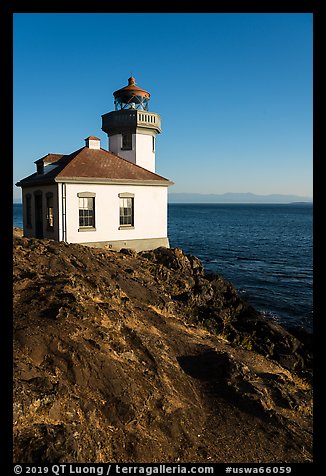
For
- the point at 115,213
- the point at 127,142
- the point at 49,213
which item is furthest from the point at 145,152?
the point at 49,213

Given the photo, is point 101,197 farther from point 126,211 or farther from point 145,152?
point 145,152

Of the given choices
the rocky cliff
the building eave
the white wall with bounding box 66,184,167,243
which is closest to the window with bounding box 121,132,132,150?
the building eave

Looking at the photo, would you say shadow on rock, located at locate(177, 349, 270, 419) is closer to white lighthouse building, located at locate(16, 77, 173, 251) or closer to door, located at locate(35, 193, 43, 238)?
white lighthouse building, located at locate(16, 77, 173, 251)

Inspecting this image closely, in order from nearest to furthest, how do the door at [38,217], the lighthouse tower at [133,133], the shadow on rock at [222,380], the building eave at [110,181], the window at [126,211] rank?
the shadow on rock at [222,380] → the building eave at [110,181] → the window at [126,211] → the door at [38,217] → the lighthouse tower at [133,133]

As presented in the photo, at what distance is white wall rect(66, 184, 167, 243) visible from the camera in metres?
18.7

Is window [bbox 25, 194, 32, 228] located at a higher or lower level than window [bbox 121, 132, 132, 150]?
lower

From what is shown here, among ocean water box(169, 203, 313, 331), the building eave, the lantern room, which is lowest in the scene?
ocean water box(169, 203, 313, 331)

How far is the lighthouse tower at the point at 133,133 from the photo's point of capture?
24.3 metres

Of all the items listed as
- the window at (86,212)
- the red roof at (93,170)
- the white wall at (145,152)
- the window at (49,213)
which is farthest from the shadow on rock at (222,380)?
the white wall at (145,152)

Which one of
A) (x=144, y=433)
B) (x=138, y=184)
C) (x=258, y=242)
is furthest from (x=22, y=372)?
(x=258, y=242)

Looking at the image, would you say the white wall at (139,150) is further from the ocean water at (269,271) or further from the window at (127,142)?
the ocean water at (269,271)

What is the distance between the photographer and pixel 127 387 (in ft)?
23.8

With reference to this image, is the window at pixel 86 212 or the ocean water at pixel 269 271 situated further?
the ocean water at pixel 269 271
